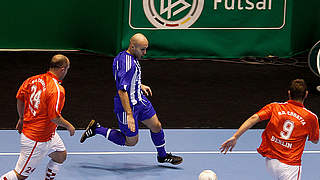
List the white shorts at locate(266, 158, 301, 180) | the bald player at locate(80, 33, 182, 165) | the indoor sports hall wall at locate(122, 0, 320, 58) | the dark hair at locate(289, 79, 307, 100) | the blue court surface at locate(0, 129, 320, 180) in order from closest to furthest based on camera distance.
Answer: the dark hair at locate(289, 79, 307, 100) → the white shorts at locate(266, 158, 301, 180) → the bald player at locate(80, 33, 182, 165) → the blue court surface at locate(0, 129, 320, 180) → the indoor sports hall wall at locate(122, 0, 320, 58)

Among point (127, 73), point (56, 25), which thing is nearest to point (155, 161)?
point (127, 73)

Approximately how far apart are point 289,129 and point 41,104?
8.54 ft

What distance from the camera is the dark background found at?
11.3 m

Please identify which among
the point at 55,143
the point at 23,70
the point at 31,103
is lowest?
the point at 23,70

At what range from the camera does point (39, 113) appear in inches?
272

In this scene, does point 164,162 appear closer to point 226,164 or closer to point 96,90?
point 226,164

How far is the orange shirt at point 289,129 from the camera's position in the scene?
6.54m

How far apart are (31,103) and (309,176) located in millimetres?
3960

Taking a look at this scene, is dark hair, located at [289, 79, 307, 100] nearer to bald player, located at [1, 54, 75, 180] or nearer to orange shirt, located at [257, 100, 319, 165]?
orange shirt, located at [257, 100, 319, 165]

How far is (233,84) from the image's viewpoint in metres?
13.6

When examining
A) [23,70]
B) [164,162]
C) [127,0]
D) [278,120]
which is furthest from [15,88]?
[278,120]

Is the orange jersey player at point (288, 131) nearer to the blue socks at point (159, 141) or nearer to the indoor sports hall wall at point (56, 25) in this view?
the blue socks at point (159, 141)

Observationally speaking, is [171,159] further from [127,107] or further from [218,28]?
[218,28]

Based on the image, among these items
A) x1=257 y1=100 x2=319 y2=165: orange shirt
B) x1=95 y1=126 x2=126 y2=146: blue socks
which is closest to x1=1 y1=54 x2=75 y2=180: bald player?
x1=95 y1=126 x2=126 y2=146: blue socks
